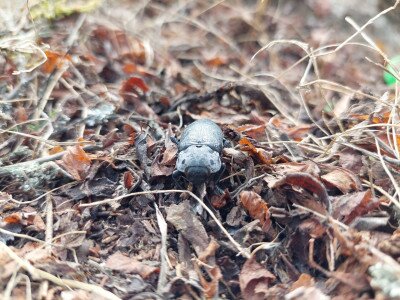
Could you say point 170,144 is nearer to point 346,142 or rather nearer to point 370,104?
point 346,142

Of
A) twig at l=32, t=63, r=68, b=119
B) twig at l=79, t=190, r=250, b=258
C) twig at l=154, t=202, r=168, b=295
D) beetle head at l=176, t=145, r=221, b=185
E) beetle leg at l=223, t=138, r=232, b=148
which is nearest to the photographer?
twig at l=154, t=202, r=168, b=295

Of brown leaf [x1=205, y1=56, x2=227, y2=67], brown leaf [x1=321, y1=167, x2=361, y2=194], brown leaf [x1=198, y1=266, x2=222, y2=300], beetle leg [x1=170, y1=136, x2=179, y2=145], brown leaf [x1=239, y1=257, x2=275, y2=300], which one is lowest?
brown leaf [x1=205, y1=56, x2=227, y2=67]

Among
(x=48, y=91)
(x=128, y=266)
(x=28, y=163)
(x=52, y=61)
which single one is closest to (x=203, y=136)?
(x=128, y=266)

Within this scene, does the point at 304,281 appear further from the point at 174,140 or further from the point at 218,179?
the point at 174,140

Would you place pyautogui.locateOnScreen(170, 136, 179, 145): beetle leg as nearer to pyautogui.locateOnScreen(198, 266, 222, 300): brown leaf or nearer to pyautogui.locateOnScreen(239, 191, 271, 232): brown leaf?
pyautogui.locateOnScreen(239, 191, 271, 232): brown leaf

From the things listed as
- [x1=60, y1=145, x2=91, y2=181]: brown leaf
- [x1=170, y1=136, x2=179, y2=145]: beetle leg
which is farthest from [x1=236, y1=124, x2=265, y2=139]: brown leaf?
[x1=60, y1=145, x2=91, y2=181]: brown leaf
